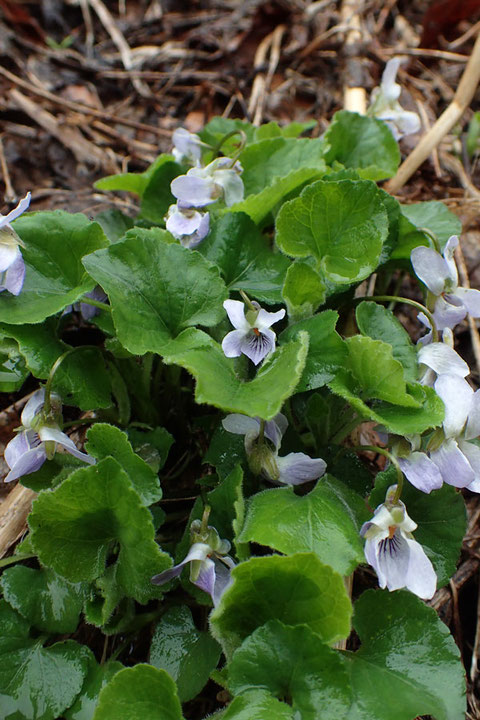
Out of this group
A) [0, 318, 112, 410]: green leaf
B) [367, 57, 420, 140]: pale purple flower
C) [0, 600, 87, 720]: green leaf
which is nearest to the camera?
[0, 600, 87, 720]: green leaf

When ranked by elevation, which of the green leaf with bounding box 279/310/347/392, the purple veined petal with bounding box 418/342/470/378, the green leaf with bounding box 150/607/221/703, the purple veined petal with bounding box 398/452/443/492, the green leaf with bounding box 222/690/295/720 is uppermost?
the green leaf with bounding box 279/310/347/392

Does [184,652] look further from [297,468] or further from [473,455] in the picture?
[473,455]

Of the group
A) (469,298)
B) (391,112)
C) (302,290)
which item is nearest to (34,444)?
(302,290)

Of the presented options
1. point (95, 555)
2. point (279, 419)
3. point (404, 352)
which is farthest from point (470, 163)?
point (95, 555)

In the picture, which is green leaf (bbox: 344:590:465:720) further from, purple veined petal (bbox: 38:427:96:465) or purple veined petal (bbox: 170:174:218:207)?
purple veined petal (bbox: 170:174:218:207)

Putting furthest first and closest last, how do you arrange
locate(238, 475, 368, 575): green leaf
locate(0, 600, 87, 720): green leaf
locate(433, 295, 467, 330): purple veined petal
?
1. locate(433, 295, 467, 330): purple veined petal
2. locate(0, 600, 87, 720): green leaf
3. locate(238, 475, 368, 575): green leaf

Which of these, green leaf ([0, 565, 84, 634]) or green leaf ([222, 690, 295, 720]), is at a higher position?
green leaf ([222, 690, 295, 720])

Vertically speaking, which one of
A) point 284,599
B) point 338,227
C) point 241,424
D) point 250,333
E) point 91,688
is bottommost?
point 91,688

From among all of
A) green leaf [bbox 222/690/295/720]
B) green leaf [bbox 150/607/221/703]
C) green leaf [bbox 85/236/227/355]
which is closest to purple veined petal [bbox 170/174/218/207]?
green leaf [bbox 85/236/227/355]
